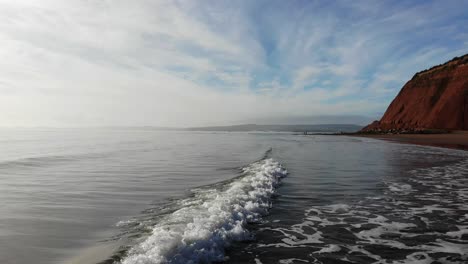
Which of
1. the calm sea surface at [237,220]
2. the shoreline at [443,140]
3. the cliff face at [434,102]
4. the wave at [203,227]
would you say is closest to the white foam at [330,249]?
the calm sea surface at [237,220]

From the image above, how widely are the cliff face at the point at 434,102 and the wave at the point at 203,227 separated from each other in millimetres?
70379

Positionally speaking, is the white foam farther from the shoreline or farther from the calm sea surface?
the shoreline

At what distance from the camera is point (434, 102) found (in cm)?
7400

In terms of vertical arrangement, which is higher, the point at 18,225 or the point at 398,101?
the point at 398,101

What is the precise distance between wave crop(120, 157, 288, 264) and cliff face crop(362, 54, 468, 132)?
7038cm

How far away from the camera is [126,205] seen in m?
9.39

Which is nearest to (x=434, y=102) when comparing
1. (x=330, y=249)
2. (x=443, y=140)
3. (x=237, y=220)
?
(x=443, y=140)

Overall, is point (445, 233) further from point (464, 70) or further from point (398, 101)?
point (398, 101)

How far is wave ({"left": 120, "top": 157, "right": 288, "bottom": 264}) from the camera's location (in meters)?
5.29

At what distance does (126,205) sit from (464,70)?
8225 cm

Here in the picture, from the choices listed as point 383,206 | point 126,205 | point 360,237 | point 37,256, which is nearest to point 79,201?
point 126,205

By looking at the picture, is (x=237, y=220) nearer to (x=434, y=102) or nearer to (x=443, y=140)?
(x=443, y=140)

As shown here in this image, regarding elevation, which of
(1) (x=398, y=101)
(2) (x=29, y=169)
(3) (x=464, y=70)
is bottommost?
(2) (x=29, y=169)

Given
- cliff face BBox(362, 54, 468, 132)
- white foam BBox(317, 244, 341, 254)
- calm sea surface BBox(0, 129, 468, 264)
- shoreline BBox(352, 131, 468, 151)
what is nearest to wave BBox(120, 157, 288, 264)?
calm sea surface BBox(0, 129, 468, 264)
